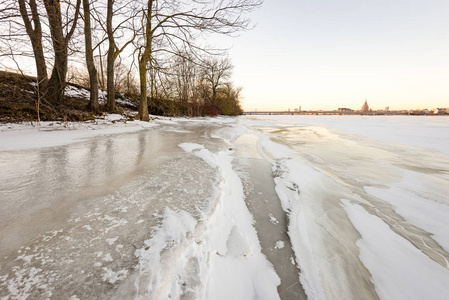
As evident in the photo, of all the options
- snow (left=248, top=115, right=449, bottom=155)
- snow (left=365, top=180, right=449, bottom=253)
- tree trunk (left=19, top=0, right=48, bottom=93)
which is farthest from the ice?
tree trunk (left=19, top=0, right=48, bottom=93)

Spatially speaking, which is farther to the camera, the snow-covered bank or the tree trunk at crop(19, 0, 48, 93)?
the tree trunk at crop(19, 0, 48, 93)

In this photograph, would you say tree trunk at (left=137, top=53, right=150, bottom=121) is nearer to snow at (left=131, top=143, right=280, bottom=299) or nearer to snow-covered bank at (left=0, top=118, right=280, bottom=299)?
snow-covered bank at (left=0, top=118, right=280, bottom=299)

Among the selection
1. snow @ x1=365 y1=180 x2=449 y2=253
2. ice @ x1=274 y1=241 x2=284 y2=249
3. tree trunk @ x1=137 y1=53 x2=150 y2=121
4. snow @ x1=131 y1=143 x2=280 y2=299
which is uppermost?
tree trunk @ x1=137 y1=53 x2=150 y2=121

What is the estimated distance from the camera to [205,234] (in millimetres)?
1111

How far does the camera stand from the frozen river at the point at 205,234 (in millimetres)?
788

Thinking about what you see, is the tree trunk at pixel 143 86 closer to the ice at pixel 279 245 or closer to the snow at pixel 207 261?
the snow at pixel 207 261

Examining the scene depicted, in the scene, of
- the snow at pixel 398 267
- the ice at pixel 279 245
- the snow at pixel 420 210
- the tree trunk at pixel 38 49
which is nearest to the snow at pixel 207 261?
the ice at pixel 279 245

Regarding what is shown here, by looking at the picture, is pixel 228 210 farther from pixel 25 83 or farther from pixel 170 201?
pixel 25 83

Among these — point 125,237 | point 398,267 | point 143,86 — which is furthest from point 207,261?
point 143,86

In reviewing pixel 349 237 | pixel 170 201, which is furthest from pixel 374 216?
pixel 170 201

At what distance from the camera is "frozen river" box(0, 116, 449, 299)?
31.0 inches

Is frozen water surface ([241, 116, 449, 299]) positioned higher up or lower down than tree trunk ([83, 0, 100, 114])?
lower down

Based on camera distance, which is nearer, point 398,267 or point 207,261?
point 207,261

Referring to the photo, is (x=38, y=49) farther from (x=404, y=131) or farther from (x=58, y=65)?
(x=404, y=131)
